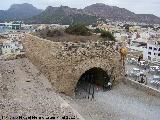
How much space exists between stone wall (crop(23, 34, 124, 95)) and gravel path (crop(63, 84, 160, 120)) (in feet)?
3.62

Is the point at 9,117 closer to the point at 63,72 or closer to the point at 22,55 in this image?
the point at 63,72

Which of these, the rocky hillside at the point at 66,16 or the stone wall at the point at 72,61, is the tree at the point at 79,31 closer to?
the stone wall at the point at 72,61

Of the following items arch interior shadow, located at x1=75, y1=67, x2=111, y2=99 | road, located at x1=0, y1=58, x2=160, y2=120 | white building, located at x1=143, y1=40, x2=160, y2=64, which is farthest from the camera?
white building, located at x1=143, y1=40, x2=160, y2=64

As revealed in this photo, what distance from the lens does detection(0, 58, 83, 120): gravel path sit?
44.1ft

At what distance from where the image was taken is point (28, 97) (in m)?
16.0

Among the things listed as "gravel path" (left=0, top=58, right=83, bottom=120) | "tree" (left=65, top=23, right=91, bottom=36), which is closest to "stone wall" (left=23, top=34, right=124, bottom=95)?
"gravel path" (left=0, top=58, right=83, bottom=120)

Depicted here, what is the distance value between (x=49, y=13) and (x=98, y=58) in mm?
149995

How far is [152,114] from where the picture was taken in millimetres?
15734

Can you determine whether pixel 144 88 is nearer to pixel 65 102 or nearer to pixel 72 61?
pixel 72 61

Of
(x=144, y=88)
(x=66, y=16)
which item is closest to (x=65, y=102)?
(x=144, y=88)

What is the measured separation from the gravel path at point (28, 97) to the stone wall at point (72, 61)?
740 millimetres

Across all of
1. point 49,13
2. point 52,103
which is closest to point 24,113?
point 52,103

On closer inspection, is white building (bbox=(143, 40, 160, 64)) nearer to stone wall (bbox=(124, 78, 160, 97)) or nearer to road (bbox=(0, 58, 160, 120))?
stone wall (bbox=(124, 78, 160, 97))

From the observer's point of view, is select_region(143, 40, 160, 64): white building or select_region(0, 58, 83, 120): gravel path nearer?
select_region(0, 58, 83, 120): gravel path
